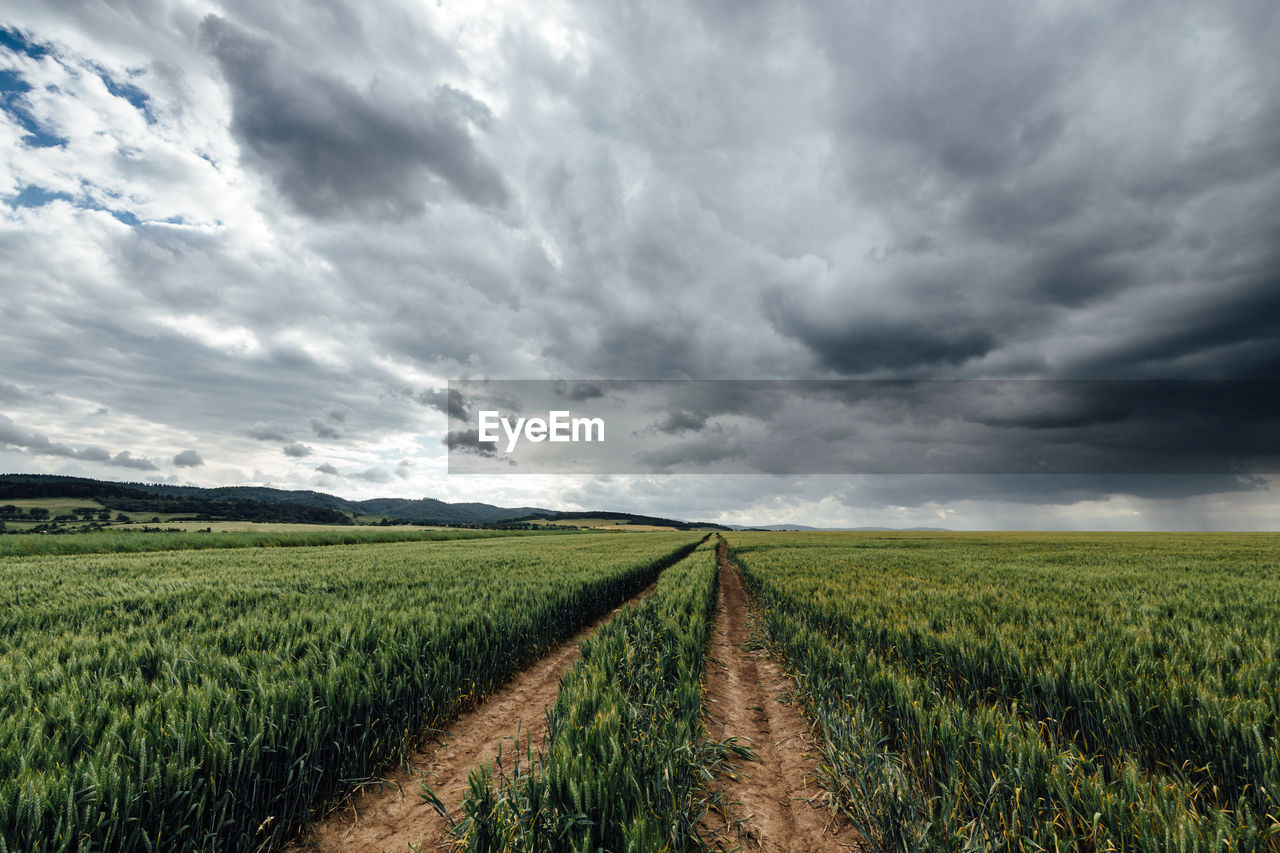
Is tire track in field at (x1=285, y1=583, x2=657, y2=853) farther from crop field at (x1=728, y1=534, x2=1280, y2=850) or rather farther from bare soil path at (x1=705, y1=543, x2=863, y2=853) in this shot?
crop field at (x1=728, y1=534, x2=1280, y2=850)

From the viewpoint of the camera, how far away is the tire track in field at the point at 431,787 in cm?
367

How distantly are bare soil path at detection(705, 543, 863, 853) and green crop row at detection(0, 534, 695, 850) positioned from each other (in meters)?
3.47

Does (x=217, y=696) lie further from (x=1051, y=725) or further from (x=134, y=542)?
(x=134, y=542)

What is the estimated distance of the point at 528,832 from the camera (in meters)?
2.68

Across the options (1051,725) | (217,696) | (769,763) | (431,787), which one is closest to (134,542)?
(217,696)

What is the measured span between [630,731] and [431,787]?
7.63 feet

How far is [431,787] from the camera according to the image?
4.50m

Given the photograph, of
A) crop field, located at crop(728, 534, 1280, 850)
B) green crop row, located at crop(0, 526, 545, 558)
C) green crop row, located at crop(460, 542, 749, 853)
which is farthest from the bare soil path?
green crop row, located at crop(0, 526, 545, 558)

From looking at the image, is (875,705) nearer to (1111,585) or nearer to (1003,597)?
(1003,597)

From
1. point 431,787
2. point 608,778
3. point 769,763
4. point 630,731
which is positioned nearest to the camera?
point 608,778

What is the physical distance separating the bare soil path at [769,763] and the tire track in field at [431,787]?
2156mm

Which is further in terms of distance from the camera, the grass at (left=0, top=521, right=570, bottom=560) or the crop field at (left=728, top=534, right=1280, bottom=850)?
the grass at (left=0, top=521, right=570, bottom=560)

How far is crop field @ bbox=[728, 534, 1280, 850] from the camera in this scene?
283cm

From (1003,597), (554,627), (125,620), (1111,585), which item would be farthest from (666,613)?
(1111,585)
